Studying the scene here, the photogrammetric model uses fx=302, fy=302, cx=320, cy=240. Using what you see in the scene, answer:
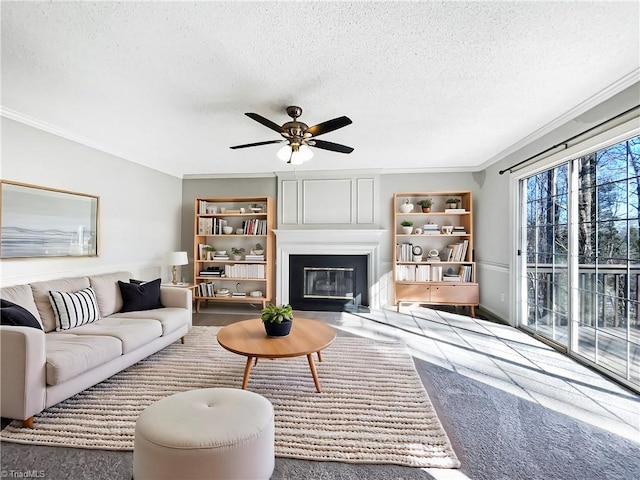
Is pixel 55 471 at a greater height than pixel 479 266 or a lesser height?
lesser

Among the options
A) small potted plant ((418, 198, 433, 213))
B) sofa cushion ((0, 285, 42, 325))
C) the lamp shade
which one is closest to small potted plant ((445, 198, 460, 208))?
small potted plant ((418, 198, 433, 213))

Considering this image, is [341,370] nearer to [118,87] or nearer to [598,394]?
[598,394]

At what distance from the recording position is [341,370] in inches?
106

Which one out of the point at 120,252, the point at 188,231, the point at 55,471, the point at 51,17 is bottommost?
the point at 55,471

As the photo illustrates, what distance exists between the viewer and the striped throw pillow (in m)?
2.58

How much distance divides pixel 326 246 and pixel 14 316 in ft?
12.3

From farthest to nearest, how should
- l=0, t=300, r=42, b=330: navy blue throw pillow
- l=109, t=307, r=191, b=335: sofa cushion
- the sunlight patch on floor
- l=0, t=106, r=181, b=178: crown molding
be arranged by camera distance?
l=109, t=307, r=191, b=335: sofa cushion < l=0, t=106, r=181, b=178: crown molding < the sunlight patch on floor < l=0, t=300, r=42, b=330: navy blue throw pillow

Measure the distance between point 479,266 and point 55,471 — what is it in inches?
208

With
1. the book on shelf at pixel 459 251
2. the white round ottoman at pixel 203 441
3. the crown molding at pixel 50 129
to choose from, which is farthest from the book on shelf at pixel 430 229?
the crown molding at pixel 50 129

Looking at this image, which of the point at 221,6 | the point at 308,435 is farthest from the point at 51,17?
the point at 308,435

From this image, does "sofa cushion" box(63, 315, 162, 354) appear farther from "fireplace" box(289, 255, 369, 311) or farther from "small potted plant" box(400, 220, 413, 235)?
"small potted plant" box(400, 220, 413, 235)

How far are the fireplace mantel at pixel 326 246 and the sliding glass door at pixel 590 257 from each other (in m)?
2.13

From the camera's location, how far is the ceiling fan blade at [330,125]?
7.31 feet

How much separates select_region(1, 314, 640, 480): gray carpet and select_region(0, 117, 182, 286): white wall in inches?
80.2
